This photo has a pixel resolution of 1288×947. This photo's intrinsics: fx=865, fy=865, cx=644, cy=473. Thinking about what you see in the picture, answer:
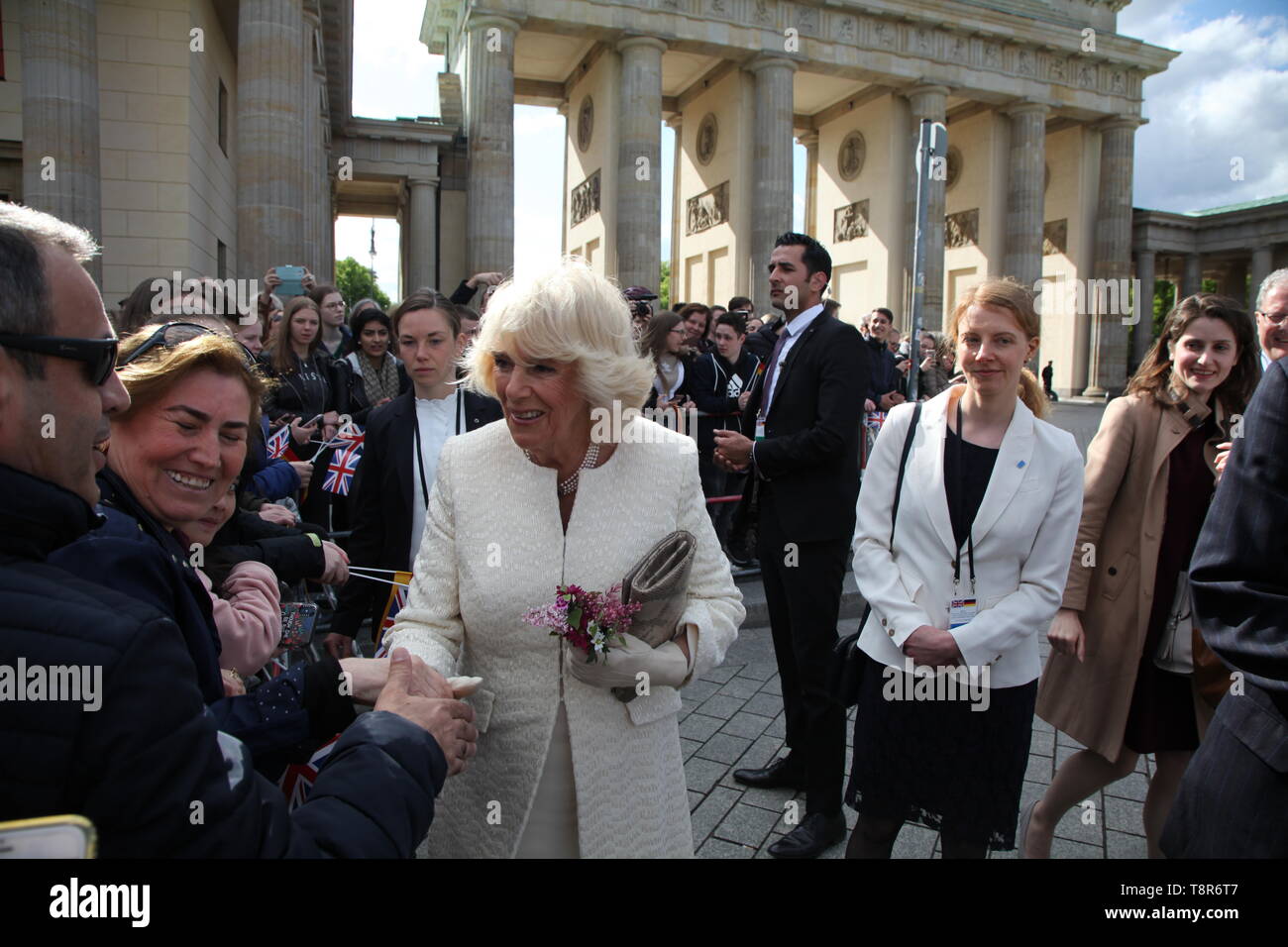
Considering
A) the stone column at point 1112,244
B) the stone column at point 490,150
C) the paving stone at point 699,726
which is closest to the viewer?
the paving stone at point 699,726

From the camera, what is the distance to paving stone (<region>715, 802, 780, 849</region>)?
367 cm

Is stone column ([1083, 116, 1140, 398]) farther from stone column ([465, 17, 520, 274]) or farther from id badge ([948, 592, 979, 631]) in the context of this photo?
id badge ([948, 592, 979, 631])

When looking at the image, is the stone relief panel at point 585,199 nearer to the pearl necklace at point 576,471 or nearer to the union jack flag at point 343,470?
the union jack flag at point 343,470

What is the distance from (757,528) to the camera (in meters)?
4.33

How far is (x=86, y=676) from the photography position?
106 centimetres

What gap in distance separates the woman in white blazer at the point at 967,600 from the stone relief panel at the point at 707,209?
32.5 metres

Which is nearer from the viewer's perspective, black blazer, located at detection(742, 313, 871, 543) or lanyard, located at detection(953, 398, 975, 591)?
lanyard, located at detection(953, 398, 975, 591)

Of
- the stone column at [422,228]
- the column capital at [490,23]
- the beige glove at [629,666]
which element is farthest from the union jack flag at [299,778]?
the column capital at [490,23]

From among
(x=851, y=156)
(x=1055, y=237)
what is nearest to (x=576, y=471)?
(x=851, y=156)

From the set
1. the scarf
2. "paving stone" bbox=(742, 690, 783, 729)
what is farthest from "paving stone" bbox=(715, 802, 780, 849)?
the scarf

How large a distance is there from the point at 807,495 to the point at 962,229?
132 feet

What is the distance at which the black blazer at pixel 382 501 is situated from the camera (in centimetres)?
368

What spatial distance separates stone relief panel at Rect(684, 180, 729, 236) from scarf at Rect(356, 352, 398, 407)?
2811cm
